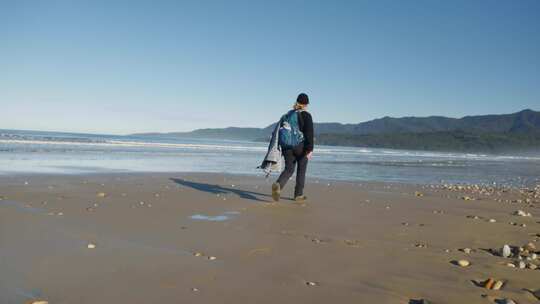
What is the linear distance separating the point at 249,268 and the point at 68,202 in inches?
167

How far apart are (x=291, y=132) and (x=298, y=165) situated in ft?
1.97

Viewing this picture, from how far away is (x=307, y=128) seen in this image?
8094 millimetres

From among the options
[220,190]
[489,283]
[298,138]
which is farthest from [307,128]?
[489,283]

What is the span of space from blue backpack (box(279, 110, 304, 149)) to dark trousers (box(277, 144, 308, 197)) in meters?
0.11

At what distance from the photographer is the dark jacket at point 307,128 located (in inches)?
319

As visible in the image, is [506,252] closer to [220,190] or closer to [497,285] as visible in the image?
[497,285]

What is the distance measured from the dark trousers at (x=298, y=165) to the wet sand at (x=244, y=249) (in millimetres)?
308

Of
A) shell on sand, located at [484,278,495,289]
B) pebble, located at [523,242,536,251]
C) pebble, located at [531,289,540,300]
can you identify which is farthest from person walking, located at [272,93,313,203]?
pebble, located at [531,289,540,300]

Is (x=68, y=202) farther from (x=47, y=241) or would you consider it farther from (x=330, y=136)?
(x=330, y=136)

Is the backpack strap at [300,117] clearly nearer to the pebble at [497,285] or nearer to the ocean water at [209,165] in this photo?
the pebble at [497,285]

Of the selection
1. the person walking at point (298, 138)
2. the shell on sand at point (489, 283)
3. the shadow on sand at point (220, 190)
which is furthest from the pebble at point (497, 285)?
the shadow on sand at point (220, 190)

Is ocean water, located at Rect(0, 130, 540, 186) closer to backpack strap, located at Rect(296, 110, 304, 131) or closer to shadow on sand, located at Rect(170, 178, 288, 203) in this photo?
shadow on sand, located at Rect(170, 178, 288, 203)

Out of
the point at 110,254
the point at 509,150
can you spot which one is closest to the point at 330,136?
the point at 509,150

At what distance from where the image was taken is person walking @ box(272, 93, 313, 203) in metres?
8.10
